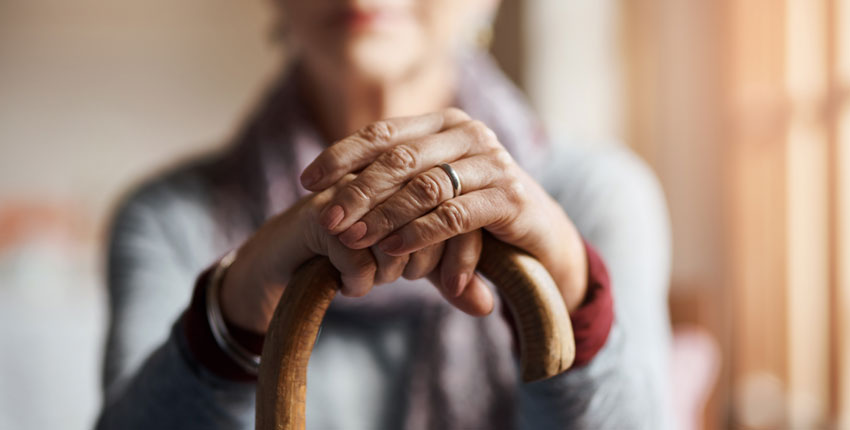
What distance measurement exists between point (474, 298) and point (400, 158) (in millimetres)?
77

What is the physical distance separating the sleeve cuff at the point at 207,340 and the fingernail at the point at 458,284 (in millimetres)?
114

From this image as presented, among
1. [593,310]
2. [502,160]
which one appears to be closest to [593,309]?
[593,310]

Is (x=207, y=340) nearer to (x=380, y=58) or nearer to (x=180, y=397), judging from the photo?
(x=180, y=397)

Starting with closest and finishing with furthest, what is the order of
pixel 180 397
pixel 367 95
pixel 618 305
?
pixel 180 397
pixel 618 305
pixel 367 95

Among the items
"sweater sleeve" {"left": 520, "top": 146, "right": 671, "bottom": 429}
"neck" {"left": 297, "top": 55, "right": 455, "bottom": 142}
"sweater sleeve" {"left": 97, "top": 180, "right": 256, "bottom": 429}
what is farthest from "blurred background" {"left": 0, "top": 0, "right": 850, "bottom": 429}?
"sweater sleeve" {"left": 520, "top": 146, "right": 671, "bottom": 429}

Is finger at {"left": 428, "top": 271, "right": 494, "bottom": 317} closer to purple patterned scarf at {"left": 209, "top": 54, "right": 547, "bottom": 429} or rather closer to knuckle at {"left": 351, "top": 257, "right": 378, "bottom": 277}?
knuckle at {"left": 351, "top": 257, "right": 378, "bottom": 277}

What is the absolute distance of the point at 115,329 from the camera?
59cm

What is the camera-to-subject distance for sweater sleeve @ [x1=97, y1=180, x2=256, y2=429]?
40cm

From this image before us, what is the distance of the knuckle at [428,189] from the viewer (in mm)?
291

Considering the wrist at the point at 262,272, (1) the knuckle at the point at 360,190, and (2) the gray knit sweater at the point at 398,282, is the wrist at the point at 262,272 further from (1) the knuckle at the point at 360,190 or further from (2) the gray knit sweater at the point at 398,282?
(2) the gray knit sweater at the point at 398,282

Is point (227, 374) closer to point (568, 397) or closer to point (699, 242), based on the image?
point (568, 397)

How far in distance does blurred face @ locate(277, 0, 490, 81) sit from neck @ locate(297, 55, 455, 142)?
0.02 metres

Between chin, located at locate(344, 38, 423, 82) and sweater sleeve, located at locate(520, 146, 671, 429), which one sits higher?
chin, located at locate(344, 38, 423, 82)

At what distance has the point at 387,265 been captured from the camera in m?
0.31
